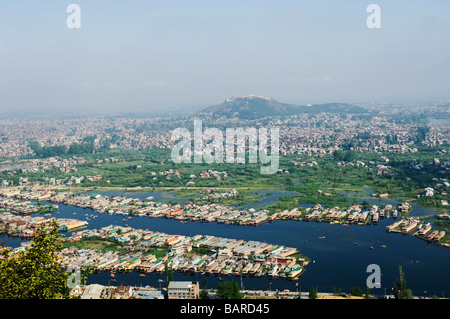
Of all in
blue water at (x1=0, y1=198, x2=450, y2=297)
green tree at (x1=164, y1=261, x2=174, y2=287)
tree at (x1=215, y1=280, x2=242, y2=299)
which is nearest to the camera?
tree at (x1=215, y1=280, x2=242, y2=299)

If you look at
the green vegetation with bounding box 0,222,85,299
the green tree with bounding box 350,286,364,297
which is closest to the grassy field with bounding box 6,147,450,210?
the green tree with bounding box 350,286,364,297

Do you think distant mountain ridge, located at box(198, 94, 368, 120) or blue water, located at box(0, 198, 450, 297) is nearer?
blue water, located at box(0, 198, 450, 297)

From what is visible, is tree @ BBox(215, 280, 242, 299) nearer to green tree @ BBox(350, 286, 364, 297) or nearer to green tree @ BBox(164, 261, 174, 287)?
green tree @ BBox(164, 261, 174, 287)

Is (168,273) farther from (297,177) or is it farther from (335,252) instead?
(297,177)

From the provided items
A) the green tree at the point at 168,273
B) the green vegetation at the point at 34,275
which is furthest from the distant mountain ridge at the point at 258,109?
the green vegetation at the point at 34,275
